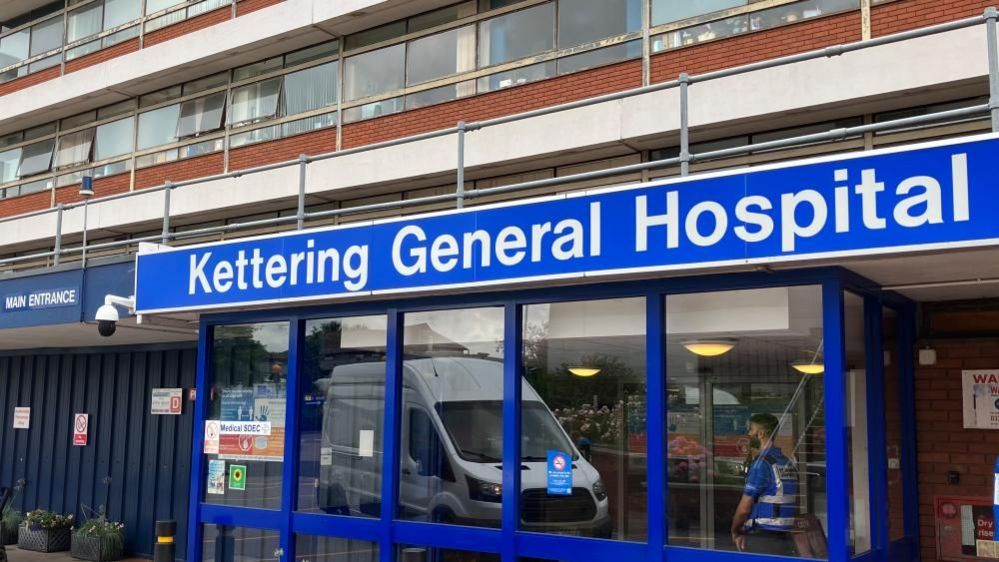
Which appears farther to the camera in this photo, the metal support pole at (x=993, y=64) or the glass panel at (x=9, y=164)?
the glass panel at (x=9, y=164)

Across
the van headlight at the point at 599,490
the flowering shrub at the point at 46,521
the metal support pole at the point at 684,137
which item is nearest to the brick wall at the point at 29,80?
the flowering shrub at the point at 46,521

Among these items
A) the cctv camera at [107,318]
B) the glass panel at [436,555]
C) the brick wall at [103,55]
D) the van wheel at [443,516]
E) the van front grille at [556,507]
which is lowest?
the glass panel at [436,555]

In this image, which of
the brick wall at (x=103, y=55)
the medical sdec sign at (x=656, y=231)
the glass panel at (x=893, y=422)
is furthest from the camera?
the brick wall at (x=103, y=55)

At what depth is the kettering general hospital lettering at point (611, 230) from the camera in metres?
6.42

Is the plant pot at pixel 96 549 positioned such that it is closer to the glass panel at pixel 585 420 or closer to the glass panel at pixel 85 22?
the glass panel at pixel 585 420

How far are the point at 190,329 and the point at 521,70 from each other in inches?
251

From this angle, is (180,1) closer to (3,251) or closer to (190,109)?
(190,109)

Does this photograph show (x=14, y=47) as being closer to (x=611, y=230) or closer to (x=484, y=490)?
(x=484, y=490)

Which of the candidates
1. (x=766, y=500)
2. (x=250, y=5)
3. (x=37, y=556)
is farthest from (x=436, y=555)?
(x=250, y=5)

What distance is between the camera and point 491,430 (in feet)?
28.6

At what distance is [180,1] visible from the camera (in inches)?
850

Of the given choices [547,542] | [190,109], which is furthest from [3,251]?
[547,542]

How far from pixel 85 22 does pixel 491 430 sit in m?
19.9

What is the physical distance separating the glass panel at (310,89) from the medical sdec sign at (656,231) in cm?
863
